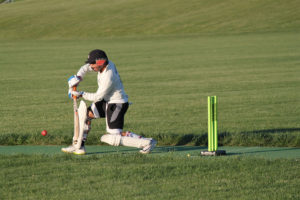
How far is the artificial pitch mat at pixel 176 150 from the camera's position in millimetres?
9578

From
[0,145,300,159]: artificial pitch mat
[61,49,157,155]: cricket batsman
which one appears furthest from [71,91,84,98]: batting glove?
[0,145,300,159]: artificial pitch mat

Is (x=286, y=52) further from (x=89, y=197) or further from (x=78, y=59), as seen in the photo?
(x=89, y=197)

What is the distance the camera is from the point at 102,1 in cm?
9538

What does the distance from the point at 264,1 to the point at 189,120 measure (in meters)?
69.1

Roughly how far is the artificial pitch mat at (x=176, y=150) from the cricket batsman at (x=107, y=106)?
34 centimetres

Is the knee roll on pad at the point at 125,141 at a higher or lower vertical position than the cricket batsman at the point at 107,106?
lower

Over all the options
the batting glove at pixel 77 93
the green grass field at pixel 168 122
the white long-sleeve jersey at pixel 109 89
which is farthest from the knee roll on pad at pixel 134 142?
the batting glove at pixel 77 93

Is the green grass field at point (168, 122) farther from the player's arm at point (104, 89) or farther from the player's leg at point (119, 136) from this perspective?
the player's arm at point (104, 89)

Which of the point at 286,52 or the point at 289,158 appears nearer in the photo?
the point at 289,158

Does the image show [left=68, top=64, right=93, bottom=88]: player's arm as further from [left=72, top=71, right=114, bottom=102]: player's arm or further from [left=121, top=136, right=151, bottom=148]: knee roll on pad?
[left=121, top=136, right=151, bottom=148]: knee roll on pad

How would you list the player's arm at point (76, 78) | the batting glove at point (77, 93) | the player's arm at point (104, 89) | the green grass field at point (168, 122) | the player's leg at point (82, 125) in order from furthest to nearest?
the player's leg at point (82, 125) < the player's arm at point (76, 78) < the batting glove at point (77, 93) < the player's arm at point (104, 89) < the green grass field at point (168, 122)

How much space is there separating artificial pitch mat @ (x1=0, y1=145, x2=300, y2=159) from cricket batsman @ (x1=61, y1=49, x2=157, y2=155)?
34 centimetres

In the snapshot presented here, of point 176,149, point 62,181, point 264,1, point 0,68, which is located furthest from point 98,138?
point 264,1

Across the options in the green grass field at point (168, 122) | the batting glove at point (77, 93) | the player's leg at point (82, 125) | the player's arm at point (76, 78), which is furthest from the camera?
the player's leg at point (82, 125)
